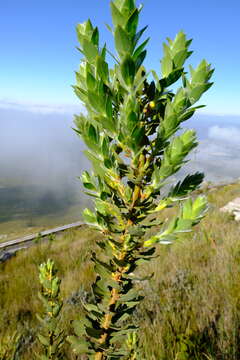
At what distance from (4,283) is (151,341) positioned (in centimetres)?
439

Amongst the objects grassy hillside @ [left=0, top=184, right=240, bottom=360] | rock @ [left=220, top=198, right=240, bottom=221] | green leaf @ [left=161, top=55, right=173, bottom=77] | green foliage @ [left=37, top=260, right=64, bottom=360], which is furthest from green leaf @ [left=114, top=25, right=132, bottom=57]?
rock @ [left=220, top=198, right=240, bottom=221]

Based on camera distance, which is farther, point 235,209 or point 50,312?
point 235,209

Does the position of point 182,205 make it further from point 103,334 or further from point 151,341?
point 151,341

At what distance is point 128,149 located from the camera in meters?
0.76

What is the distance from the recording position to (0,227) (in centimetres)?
8469

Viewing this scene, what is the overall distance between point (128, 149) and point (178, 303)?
2679 mm

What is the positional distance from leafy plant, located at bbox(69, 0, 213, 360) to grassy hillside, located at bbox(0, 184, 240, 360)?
0.15m

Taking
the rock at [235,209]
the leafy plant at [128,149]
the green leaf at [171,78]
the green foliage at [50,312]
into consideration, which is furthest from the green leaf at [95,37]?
the rock at [235,209]

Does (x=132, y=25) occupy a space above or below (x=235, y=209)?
above

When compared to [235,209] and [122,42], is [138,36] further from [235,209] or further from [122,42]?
[235,209]

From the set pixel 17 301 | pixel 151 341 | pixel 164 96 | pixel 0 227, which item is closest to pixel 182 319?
pixel 151 341

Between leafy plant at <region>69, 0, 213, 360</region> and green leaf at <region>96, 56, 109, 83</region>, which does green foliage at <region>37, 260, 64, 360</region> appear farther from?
green leaf at <region>96, 56, 109, 83</region>

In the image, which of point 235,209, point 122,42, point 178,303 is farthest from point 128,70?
point 235,209

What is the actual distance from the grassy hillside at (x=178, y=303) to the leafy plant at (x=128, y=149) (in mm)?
154
